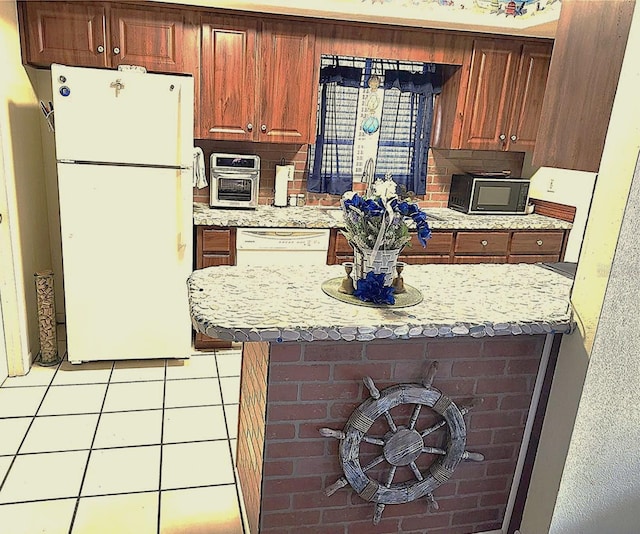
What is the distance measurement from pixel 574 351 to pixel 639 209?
0.50 m

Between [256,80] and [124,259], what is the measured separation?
1.38 metres

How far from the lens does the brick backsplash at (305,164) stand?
3.67m

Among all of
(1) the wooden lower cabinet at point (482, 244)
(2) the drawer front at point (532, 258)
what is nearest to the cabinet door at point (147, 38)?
(1) the wooden lower cabinet at point (482, 244)

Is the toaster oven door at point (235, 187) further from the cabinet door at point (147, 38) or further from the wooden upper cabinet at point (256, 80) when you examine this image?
the cabinet door at point (147, 38)

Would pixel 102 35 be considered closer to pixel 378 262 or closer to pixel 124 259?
pixel 124 259

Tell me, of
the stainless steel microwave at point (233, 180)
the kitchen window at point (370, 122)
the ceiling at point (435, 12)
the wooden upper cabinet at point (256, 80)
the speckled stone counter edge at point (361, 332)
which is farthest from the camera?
the kitchen window at point (370, 122)

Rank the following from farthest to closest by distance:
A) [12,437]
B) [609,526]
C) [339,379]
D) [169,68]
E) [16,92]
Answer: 1. [169,68]
2. [16,92]
3. [12,437]
4. [609,526]
5. [339,379]

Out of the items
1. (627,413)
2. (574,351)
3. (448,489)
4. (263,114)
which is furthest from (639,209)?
(263,114)

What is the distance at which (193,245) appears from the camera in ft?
10.8

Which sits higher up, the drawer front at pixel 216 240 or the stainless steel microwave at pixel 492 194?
the stainless steel microwave at pixel 492 194

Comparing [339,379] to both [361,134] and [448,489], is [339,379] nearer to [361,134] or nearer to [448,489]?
[448,489]

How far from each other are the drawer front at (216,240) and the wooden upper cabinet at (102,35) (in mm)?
1016

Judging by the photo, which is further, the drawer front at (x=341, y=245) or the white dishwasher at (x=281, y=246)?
the drawer front at (x=341, y=245)

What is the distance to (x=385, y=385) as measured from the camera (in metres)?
1.72
